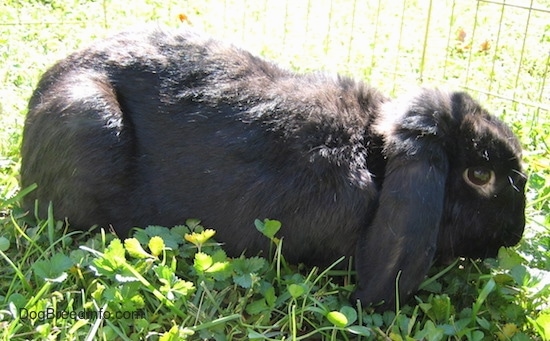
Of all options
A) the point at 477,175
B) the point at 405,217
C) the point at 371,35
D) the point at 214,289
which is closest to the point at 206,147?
the point at 214,289

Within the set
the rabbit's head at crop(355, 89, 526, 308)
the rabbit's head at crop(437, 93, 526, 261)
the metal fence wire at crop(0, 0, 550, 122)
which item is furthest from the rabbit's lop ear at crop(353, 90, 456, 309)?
the metal fence wire at crop(0, 0, 550, 122)

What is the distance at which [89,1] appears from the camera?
643cm

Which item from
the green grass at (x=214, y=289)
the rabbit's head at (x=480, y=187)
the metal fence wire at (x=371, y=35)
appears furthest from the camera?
the metal fence wire at (x=371, y=35)

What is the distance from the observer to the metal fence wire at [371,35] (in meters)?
5.06

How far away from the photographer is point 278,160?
279cm

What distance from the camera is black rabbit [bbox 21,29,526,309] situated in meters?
2.61

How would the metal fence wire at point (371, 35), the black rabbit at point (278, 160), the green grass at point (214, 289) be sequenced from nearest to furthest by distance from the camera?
the green grass at point (214, 289)
the black rabbit at point (278, 160)
the metal fence wire at point (371, 35)

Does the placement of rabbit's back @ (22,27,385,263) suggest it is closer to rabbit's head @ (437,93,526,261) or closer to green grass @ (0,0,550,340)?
green grass @ (0,0,550,340)

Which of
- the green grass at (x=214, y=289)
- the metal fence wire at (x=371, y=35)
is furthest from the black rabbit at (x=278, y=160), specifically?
the metal fence wire at (x=371, y=35)

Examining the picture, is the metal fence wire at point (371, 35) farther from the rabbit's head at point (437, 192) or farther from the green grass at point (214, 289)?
the rabbit's head at point (437, 192)

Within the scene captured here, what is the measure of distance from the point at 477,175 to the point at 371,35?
352 centimetres

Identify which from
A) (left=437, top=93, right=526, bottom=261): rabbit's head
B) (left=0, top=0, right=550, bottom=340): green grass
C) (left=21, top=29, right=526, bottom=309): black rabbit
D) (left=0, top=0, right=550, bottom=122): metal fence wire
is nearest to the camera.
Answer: (left=0, top=0, right=550, bottom=340): green grass

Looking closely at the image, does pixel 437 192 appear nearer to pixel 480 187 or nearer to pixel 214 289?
pixel 480 187

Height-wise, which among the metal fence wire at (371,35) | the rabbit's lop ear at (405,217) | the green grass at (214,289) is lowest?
the green grass at (214,289)
